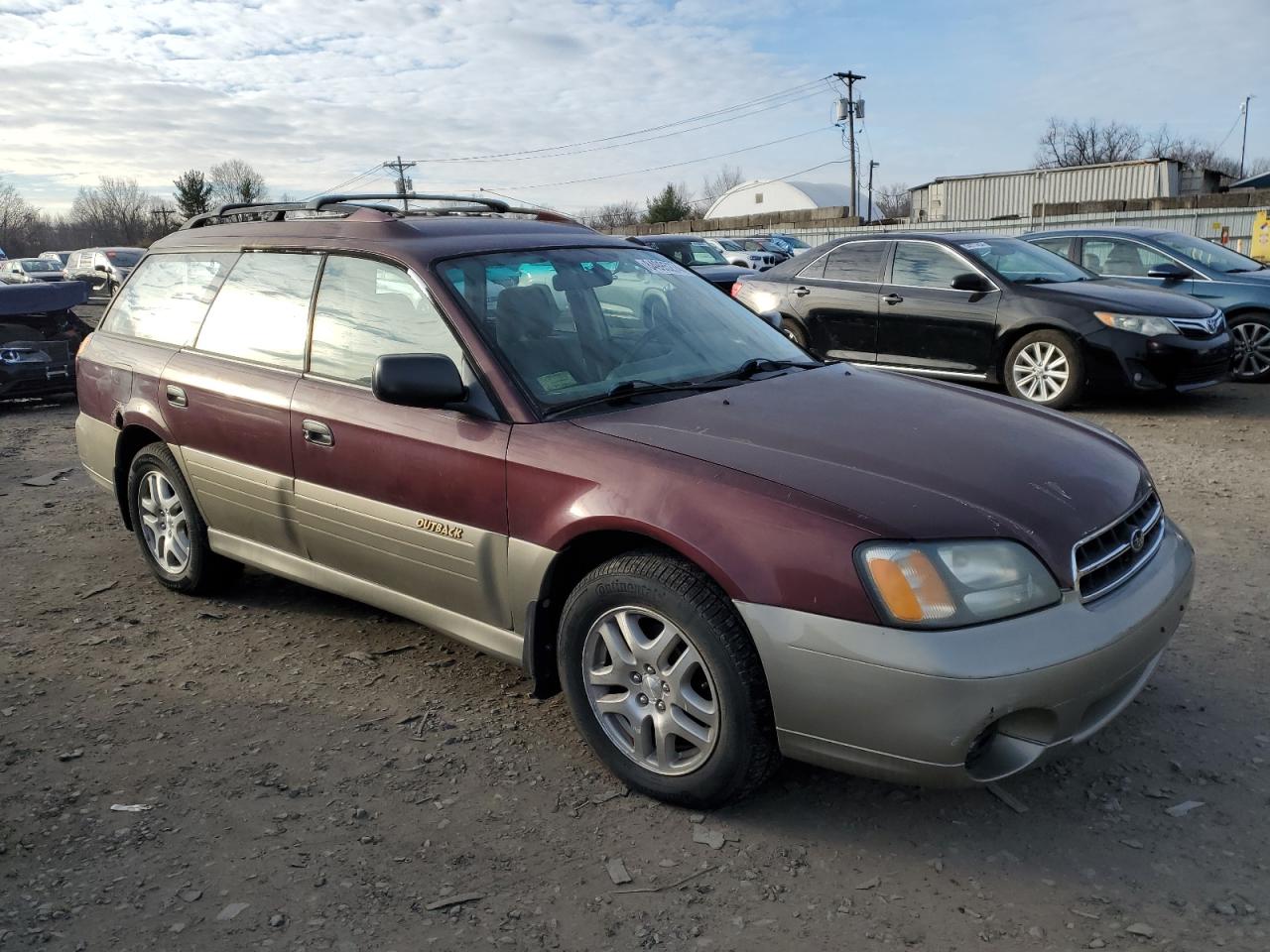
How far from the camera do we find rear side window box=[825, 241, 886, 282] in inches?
372

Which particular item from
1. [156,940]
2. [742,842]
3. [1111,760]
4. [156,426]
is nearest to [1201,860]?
[1111,760]

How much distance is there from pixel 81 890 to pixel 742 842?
175cm

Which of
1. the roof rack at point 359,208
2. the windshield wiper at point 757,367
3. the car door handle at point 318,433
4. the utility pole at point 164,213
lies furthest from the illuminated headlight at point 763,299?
the utility pole at point 164,213

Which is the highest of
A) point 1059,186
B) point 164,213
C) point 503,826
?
point 164,213

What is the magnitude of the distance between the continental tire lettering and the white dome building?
64.3 meters

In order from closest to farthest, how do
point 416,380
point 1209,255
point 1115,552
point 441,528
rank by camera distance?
point 1115,552 → point 416,380 → point 441,528 → point 1209,255

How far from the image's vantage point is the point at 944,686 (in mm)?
2441

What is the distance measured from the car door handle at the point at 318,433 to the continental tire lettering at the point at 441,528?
1.74ft

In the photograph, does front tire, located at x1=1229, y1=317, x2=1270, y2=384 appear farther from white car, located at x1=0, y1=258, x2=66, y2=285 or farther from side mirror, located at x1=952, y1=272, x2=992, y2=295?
white car, located at x1=0, y1=258, x2=66, y2=285

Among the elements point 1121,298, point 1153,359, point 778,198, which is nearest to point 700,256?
point 1121,298

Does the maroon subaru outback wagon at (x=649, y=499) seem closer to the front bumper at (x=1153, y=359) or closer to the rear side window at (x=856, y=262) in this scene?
the front bumper at (x=1153, y=359)

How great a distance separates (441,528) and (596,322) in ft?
3.11

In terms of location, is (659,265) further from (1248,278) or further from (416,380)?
(1248,278)

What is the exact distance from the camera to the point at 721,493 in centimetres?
273
